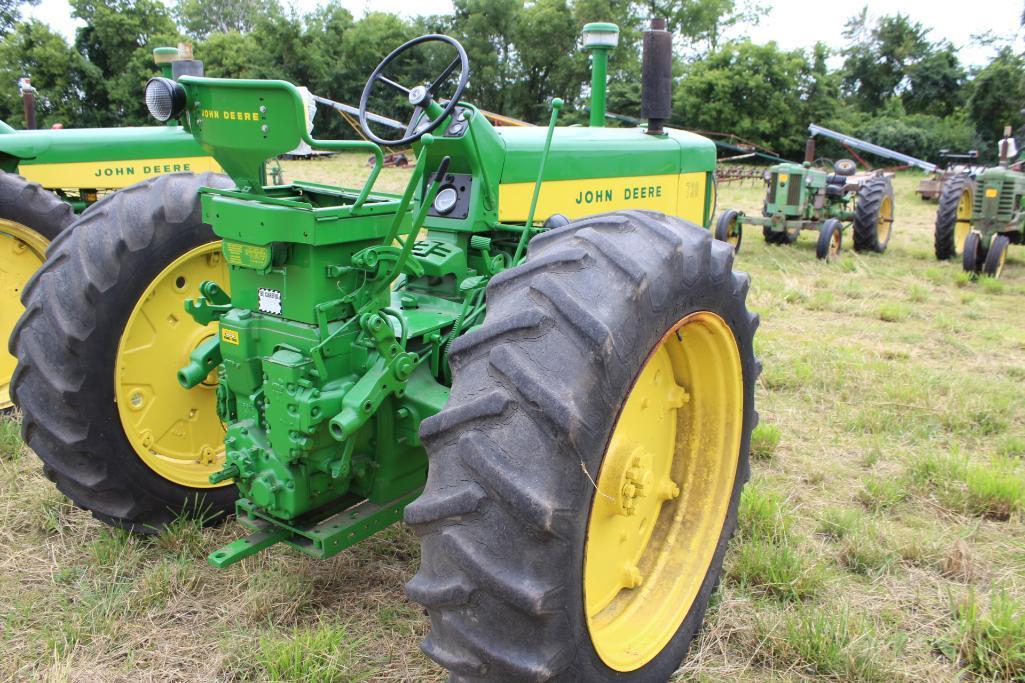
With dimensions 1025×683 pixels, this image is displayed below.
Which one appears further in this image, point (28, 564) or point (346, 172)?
point (346, 172)

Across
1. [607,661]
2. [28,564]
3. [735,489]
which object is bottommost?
[28,564]

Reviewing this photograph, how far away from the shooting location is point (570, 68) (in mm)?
39000

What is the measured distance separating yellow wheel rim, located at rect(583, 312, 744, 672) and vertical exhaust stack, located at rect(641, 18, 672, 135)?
2.32 m

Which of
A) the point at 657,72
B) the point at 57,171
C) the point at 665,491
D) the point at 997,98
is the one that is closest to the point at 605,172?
the point at 657,72

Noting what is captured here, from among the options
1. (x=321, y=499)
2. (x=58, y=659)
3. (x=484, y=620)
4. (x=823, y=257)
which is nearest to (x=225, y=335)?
(x=321, y=499)

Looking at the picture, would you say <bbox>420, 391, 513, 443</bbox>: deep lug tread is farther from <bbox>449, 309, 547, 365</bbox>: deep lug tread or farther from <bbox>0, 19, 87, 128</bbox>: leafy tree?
<bbox>0, 19, 87, 128</bbox>: leafy tree

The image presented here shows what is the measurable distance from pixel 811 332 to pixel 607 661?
16.7 feet

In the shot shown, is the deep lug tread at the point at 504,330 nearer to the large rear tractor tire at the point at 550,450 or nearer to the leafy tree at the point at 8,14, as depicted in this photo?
the large rear tractor tire at the point at 550,450

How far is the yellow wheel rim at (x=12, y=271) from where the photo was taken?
4798mm

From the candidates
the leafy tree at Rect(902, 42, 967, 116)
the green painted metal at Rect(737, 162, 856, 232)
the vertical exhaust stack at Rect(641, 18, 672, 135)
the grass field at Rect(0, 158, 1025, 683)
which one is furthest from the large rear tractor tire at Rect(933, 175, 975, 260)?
the leafy tree at Rect(902, 42, 967, 116)

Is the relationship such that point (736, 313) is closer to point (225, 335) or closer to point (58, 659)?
point (225, 335)

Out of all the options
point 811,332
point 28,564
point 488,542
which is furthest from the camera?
point 811,332

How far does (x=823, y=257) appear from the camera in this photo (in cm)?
1029

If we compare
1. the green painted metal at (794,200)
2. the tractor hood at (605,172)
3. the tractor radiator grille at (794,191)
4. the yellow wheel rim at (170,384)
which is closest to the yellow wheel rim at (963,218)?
the green painted metal at (794,200)
